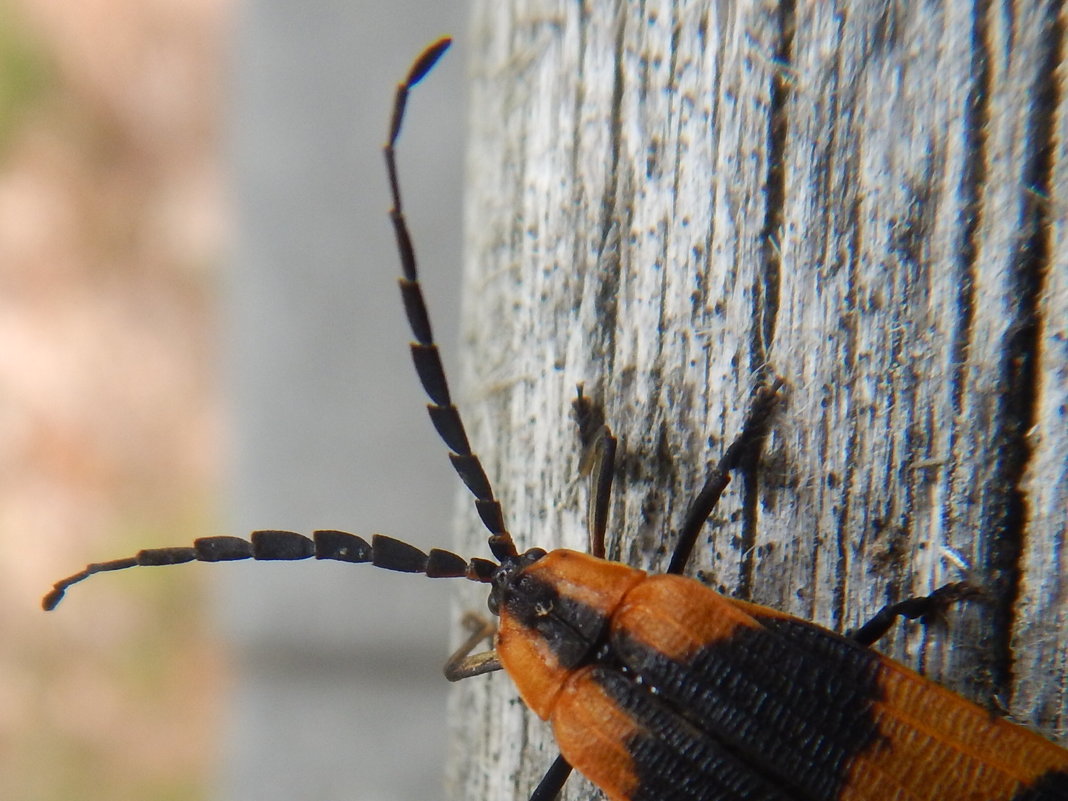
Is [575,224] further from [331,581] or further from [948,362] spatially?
[331,581]

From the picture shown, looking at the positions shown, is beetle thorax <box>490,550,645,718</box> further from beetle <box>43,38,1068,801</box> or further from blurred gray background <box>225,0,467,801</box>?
blurred gray background <box>225,0,467,801</box>

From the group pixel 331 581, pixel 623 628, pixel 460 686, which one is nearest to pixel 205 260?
pixel 331 581

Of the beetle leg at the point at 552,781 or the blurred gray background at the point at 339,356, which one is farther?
the blurred gray background at the point at 339,356

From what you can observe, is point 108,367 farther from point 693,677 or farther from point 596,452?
point 693,677

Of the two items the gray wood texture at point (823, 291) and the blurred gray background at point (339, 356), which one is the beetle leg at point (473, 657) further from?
the blurred gray background at point (339, 356)

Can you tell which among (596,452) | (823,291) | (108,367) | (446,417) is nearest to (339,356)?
(446,417)

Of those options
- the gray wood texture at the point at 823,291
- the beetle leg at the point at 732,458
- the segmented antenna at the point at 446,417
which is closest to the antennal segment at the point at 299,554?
the segmented antenna at the point at 446,417
